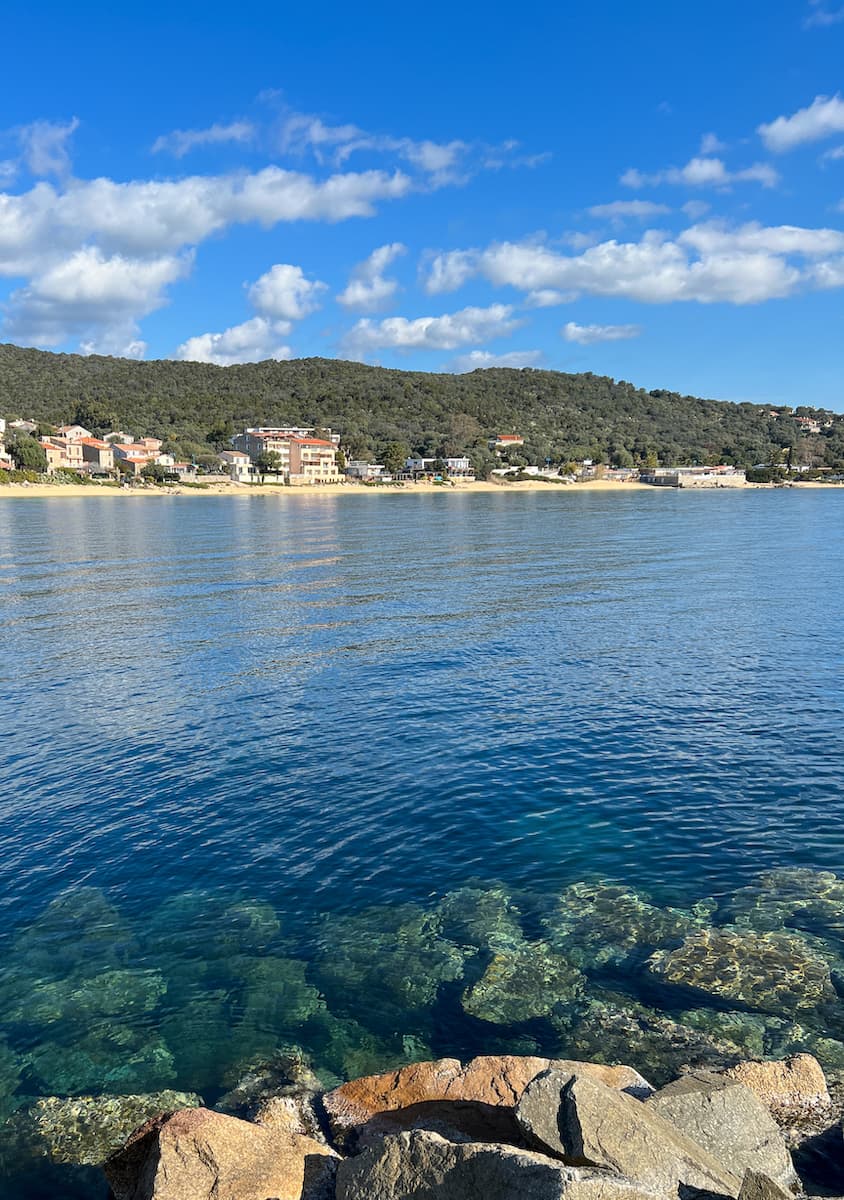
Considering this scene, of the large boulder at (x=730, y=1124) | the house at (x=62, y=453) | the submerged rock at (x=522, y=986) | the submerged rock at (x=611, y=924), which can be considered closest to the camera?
the large boulder at (x=730, y=1124)

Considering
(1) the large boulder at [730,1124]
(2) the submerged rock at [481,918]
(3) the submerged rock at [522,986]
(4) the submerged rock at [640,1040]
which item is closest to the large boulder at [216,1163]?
(1) the large boulder at [730,1124]

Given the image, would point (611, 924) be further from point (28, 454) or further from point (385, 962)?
point (28, 454)

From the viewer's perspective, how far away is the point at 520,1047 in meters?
11.8

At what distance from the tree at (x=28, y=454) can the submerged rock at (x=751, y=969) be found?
628ft

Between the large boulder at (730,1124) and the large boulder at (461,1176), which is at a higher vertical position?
the large boulder at (461,1176)

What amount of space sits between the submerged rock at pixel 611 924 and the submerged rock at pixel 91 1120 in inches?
263

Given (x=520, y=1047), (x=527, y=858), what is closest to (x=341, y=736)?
(x=527, y=858)

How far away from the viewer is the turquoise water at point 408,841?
1237 centimetres

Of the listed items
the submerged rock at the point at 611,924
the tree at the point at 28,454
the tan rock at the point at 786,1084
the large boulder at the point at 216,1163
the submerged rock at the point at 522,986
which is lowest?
the submerged rock at the point at 522,986

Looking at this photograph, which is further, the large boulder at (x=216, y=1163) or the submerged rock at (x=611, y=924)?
the submerged rock at (x=611, y=924)

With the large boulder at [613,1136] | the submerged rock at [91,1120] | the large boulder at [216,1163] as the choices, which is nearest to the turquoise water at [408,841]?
the submerged rock at [91,1120]

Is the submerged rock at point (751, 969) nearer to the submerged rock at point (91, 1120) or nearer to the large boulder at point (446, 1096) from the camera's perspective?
the large boulder at point (446, 1096)

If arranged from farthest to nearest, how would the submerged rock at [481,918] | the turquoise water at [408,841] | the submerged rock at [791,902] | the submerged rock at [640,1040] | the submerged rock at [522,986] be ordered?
the submerged rock at [791,902], the submerged rock at [481,918], the submerged rock at [522,986], the turquoise water at [408,841], the submerged rock at [640,1040]

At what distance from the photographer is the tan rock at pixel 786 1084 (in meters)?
10.1
